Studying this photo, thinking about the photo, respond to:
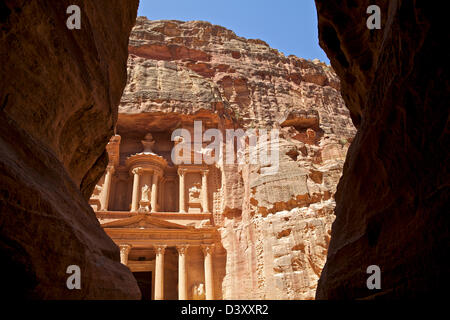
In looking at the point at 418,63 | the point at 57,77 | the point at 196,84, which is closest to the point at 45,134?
the point at 57,77

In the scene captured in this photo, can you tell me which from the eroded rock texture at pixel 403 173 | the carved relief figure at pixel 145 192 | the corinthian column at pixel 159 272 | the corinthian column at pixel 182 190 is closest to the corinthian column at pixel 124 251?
the corinthian column at pixel 159 272

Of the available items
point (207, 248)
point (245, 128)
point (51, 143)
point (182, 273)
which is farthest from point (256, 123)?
point (51, 143)

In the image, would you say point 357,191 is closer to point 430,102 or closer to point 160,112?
point 430,102

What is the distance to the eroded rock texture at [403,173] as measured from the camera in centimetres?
236

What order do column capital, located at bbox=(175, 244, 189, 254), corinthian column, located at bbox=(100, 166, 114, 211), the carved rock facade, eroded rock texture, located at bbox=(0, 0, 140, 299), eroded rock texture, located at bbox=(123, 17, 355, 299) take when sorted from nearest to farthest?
eroded rock texture, located at bbox=(0, 0, 140, 299)
eroded rock texture, located at bbox=(123, 17, 355, 299)
the carved rock facade
column capital, located at bbox=(175, 244, 189, 254)
corinthian column, located at bbox=(100, 166, 114, 211)

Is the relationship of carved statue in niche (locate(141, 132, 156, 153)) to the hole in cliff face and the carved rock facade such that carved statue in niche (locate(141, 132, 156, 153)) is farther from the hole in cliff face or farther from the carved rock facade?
the hole in cliff face

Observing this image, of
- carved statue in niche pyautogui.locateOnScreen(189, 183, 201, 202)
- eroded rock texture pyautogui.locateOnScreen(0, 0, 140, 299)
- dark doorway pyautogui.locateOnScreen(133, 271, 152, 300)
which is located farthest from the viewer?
carved statue in niche pyautogui.locateOnScreen(189, 183, 201, 202)

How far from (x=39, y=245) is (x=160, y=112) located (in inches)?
887

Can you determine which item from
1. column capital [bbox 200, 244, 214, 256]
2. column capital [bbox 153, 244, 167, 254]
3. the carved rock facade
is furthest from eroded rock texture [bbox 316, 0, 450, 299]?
column capital [bbox 153, 244, 167, 254]

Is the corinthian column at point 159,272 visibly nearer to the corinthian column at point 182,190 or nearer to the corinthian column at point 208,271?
the corinthian column at point 208,271

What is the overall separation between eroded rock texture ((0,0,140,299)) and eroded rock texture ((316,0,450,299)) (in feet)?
8.62

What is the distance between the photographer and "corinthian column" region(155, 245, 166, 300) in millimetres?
18688

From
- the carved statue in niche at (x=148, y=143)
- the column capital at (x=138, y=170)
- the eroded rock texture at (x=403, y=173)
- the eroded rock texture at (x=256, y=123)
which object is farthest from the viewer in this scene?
→ the carved statue in niche at (x=148, y=143)

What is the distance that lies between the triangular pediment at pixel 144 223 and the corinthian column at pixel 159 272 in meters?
1.30
